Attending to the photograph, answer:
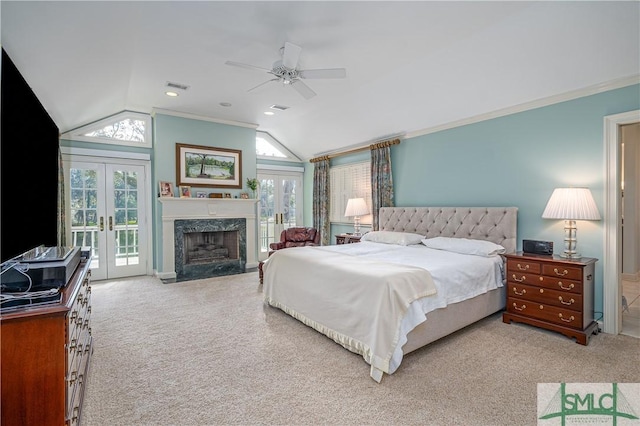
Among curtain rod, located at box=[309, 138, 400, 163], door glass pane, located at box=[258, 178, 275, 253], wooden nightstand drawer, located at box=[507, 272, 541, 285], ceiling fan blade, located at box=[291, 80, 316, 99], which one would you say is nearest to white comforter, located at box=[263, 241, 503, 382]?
wooden nightstand drawer, located at box=[507, 272, 541, 285]

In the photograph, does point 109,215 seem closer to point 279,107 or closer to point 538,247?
point 279,107

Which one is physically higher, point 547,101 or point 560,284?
point 547,101

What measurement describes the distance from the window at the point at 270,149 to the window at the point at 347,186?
1259mm

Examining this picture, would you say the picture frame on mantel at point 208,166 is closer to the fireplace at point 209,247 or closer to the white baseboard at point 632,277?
the fireplace at point 209,247

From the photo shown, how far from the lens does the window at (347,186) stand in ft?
20.2

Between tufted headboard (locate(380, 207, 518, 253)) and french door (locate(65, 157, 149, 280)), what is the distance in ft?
14.4

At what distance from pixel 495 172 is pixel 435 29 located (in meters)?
2.07

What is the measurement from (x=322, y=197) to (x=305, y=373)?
4899mm

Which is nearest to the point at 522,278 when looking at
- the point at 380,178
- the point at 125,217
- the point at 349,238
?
the point at 380,178

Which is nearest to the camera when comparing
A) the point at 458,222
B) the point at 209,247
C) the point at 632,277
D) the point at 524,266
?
the point at 524,266

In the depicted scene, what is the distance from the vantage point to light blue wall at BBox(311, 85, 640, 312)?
10.7 ft

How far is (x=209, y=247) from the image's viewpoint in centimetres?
620

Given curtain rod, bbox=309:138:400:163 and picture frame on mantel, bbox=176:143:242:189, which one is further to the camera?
picture frame on mantel, bbox=176:143:242:189

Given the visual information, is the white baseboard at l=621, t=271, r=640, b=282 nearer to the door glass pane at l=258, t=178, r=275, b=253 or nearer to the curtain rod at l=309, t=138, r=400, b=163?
the curtain rod at l=309, t=138, r=400, b=163
